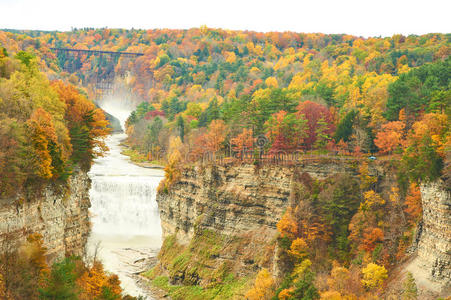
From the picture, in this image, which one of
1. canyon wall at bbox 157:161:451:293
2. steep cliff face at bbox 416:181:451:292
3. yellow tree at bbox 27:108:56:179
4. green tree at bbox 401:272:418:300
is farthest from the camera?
canyon wall at bbox 157:161:451:293

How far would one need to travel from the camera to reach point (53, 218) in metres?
44.4

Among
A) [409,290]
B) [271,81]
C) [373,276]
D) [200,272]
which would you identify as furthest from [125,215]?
[271,81]

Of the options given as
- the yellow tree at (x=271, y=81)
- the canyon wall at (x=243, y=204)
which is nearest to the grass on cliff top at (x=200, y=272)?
the canyon wall at (x=243, y=204)

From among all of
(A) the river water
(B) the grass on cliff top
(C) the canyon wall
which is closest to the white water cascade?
(A) the river water

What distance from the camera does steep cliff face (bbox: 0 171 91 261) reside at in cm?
3881

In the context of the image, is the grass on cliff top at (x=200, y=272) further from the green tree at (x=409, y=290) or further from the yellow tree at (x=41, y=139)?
the yellow tree at (x=41, y=139)

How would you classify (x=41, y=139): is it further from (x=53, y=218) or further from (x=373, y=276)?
(x=373, y=276)

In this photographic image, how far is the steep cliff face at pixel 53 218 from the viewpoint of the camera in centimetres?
3881

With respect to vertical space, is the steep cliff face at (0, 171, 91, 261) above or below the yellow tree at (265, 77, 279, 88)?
below

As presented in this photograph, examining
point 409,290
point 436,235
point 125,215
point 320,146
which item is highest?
point 320,146

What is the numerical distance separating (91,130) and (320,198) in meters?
27.7

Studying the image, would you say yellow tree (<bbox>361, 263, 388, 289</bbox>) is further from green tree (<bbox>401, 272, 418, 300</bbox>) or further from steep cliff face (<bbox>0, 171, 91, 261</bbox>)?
steep cliff face (<bbox>0, 171, 91, 261</bbox>)

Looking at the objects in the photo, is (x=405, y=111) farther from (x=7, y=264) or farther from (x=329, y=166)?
(x=7, y=264)

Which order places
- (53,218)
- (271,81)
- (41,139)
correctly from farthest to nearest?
(271,81) < (53,218) < (41,139)
